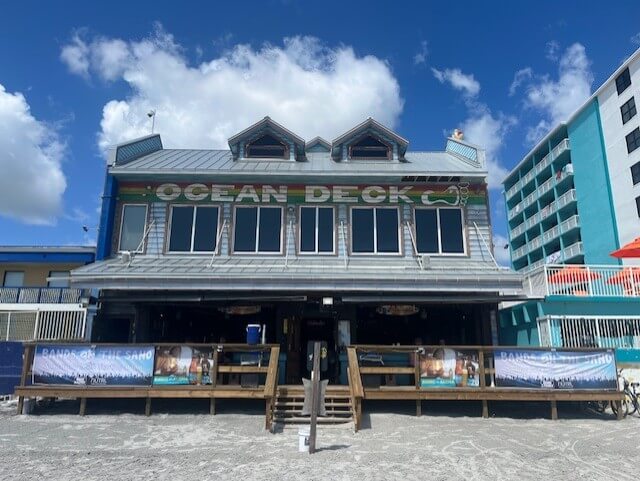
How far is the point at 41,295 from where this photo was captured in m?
18.0

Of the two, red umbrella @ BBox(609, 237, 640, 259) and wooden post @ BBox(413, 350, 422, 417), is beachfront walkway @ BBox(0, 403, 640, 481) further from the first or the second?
red umbrella @ BBox(609, 237, 640, 259)

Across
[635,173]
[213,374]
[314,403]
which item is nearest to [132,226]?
[213,374]

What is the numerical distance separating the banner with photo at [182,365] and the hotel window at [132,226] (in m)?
5.01

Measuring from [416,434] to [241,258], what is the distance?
7.71m

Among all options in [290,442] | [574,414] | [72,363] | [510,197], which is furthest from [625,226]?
[72,363]

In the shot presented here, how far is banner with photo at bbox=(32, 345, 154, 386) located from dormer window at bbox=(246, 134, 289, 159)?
8.34 m

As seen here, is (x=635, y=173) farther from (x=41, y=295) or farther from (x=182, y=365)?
(x=41, y=295)

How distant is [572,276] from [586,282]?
0.49m

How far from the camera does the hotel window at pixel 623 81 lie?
111 ft

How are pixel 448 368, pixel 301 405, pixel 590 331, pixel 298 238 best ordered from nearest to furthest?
pixel 301 405 < pixel 448 368 < pixel 590 331 < pixel 298 238

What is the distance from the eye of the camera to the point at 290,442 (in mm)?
8766

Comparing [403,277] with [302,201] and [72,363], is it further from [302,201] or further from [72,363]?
[72,363]

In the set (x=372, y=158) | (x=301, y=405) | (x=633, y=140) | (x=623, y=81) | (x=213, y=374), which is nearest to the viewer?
(x=301, y=405)

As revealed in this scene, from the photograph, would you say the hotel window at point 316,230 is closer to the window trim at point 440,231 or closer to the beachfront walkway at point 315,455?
the window trim at point 440,231
